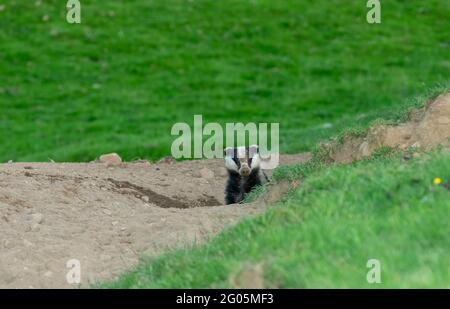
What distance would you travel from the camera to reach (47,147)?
19.7 meters

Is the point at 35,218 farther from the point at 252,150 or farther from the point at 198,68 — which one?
the point at 198,68

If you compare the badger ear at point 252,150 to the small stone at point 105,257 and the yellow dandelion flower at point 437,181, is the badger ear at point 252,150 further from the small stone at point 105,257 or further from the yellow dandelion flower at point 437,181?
the yellow dandelion flower at point 437,181

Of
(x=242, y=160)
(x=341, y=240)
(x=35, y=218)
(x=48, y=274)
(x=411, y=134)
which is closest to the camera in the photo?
(x=341, y=240)

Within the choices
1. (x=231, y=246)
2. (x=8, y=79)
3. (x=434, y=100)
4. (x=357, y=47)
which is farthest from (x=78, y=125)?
(x=231, y=246)

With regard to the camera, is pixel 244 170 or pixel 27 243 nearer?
pixel 27 243

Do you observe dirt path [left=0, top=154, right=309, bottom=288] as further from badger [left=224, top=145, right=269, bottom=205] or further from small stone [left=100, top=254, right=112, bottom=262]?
badger [left=224, top=145, right=269, bottom=205]

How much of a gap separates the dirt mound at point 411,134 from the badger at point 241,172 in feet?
8.61

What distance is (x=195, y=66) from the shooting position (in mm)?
24109

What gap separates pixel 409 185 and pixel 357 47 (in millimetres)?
18960

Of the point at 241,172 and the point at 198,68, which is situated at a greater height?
the point at 198,68

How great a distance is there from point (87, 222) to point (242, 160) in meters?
4.01

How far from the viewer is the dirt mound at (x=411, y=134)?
908 cm

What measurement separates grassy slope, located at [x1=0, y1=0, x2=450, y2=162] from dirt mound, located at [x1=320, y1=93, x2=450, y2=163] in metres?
8.37

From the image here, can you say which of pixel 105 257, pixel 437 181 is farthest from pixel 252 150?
pixel 437 181
